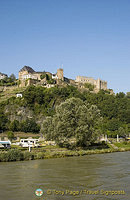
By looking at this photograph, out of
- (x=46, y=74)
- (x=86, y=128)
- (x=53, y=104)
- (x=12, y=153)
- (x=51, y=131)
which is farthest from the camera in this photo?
(x=46, y=74)

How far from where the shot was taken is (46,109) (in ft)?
288

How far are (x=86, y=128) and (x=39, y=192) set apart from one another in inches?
964

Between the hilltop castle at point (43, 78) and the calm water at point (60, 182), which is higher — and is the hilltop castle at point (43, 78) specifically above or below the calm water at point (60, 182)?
above

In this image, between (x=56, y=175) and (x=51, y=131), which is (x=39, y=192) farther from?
(x=51, y=131)

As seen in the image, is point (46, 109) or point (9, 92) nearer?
point (46, 109)

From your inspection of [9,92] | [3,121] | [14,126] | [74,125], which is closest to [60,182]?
[74,125]

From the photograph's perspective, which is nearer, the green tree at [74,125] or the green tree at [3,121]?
the green tree at [74,125]

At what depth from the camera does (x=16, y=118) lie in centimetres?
8231

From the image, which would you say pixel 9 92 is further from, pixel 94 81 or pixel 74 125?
pixel 74 125

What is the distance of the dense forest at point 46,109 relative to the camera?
76.2 meters

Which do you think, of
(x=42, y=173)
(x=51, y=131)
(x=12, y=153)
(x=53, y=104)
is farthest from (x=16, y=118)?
(x=42, y=173)

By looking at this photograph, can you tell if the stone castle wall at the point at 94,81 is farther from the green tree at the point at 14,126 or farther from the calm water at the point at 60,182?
the calm water at the point at 60,182

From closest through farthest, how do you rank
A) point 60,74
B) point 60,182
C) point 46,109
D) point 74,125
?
point 60,182 < point 74,125 < point 46,109 < point 60,74

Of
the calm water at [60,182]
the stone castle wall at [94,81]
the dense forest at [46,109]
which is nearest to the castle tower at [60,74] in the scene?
the stone castle wall at [94,81]
